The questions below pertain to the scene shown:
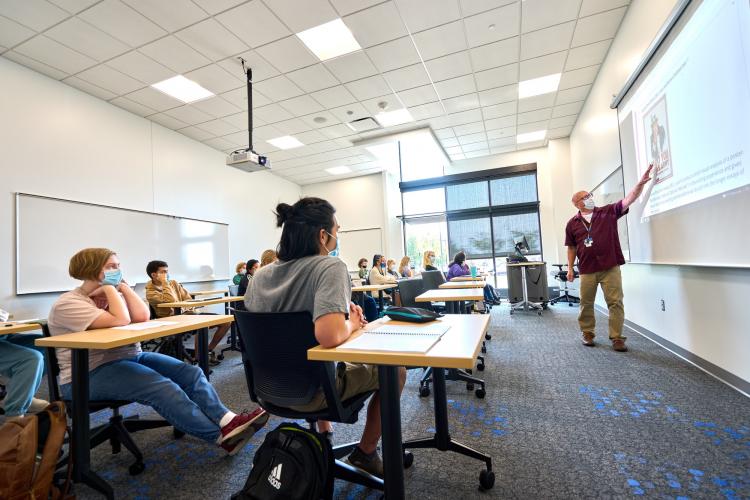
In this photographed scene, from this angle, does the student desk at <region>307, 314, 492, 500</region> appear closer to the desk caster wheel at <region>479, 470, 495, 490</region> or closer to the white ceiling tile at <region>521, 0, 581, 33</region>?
the desk caster wheel at <region>479, 470, 495, 490</region>

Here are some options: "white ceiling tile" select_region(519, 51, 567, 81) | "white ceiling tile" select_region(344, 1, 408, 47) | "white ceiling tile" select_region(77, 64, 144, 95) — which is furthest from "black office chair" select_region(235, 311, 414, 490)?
"white ceiling tile" select_region(519, 51, 567, 81)

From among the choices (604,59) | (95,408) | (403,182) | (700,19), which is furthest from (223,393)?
(403,182)

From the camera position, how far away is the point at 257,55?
12.4 feet

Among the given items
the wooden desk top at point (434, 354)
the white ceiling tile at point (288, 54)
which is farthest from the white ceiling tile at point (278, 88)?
the wooden desk top at point (434, 354)

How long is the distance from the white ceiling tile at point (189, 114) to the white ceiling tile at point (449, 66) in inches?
131

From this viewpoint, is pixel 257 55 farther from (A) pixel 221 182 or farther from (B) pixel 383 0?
(A) pixel 221 182

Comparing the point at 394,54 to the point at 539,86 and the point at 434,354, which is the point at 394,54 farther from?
the point at 434,354

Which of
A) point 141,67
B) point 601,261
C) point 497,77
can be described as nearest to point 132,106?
point 141,67

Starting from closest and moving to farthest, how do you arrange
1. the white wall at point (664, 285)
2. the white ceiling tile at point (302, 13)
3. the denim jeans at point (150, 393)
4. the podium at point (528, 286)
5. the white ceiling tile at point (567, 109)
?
the denim jeans at point (150, 393), the white wall at point (664, 285), the white ceiling tile at point (302, 13), the white ceiling tile at point (567, 109), the podium at point (528, 286)

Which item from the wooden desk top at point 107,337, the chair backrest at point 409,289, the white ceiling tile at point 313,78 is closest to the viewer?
the wooden desk top at point 107,337

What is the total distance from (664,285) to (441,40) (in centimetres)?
326

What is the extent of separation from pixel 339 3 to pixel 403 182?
5858 millimetres

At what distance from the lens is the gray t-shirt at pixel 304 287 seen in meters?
1.03

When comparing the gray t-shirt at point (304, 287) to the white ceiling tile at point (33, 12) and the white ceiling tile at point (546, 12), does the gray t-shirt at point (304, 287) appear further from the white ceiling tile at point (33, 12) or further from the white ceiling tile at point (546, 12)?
the white ceiling tile at point (33, 12)
